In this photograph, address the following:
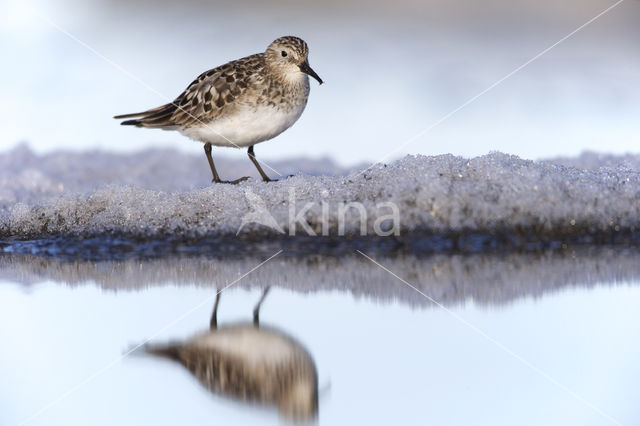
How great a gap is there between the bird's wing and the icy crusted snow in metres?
0.67

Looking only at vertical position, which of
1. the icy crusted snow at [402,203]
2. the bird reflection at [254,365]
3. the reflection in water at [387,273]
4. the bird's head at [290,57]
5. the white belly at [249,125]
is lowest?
the bird reflection at [254,365]

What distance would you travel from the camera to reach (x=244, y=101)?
218 inches

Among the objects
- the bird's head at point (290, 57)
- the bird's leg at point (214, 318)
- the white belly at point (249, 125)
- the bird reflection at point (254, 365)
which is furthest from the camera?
the bird's head at point (290, 57)

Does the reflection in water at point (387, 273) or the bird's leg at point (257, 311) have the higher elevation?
the reflection in water at point (387, 273)

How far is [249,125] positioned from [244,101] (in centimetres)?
16

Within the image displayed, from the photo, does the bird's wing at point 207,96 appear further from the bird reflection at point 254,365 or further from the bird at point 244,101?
the bird reflection at point 254,365

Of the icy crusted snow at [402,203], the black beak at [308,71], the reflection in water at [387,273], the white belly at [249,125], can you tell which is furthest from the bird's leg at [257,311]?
the black beak at [308,71]

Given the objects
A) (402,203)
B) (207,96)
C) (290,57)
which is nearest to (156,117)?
(207,96)

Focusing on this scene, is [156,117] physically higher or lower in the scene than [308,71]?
lower

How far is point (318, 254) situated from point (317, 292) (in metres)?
0.75

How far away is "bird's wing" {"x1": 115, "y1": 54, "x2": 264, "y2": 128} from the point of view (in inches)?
221

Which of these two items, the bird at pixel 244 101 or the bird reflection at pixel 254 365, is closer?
the bird reflection at pixel 254 365

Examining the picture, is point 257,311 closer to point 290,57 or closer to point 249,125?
point 249,125

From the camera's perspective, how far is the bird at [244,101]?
18.2 feet
